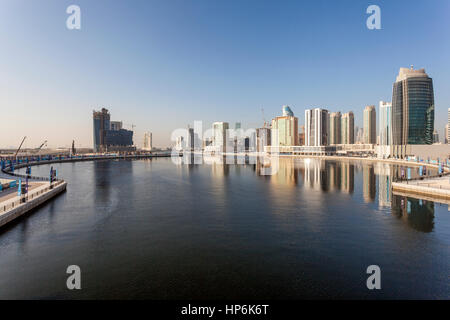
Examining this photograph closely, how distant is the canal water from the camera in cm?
1928

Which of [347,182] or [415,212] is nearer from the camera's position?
[415,212]

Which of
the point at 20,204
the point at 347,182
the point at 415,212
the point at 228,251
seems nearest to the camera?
the point at 228,251

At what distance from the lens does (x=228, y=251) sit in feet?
86.4

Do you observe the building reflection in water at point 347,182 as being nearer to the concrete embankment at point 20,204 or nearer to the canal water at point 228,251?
the canal water at point 228,251

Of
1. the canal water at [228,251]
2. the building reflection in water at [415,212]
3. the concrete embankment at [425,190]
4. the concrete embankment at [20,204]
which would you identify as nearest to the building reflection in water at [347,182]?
the concrete embankment at [425,190]

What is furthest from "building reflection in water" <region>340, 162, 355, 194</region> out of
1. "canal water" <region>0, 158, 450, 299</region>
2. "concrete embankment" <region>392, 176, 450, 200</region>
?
"canal water" <region>0, 158, 450, 299</region>

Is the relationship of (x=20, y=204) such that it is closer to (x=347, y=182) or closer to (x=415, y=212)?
(x=415, y=212)

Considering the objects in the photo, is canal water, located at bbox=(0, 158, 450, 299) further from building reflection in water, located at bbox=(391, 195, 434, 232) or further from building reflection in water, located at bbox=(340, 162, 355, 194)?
building reflection in water, located at bbox=(340, 162, 355, 194)

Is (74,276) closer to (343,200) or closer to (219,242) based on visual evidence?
(219,242)

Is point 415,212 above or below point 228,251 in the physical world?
above

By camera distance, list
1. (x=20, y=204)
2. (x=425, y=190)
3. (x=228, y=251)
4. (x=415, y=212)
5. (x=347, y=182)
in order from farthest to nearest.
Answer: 1. (x=347, y=182)
2. (x=425, y=190)
3. (x=415, y=212)
4. (x=20, y=204)
5. (x=228, y=251)

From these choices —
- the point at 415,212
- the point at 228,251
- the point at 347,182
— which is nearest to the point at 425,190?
the point at 415,212
